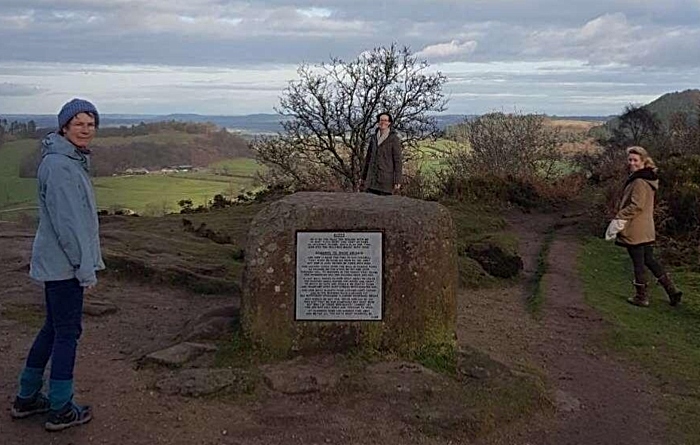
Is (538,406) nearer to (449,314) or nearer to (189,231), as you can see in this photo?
(449,314)

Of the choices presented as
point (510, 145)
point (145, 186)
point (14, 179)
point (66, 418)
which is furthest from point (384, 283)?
point (510, 145)

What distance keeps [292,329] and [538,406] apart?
195 cm

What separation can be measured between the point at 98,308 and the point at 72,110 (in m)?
3.68

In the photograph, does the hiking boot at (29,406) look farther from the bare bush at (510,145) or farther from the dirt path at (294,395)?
the bare bush at (510,145)

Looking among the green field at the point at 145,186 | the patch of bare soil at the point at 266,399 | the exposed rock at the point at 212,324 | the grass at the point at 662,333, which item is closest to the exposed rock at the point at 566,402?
the patch of bare soil at the point at 266,399

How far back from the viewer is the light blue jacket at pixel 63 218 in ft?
16.1

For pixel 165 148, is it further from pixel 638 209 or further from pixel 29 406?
pixel 29 406

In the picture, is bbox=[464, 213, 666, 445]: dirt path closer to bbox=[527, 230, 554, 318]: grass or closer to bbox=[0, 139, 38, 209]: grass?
bbox=[527, 230, 554, 318]: grass

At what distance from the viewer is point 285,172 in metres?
22.0

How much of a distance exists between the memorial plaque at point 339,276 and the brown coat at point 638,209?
412 centimetres

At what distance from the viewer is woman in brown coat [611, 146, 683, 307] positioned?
9.52 meters

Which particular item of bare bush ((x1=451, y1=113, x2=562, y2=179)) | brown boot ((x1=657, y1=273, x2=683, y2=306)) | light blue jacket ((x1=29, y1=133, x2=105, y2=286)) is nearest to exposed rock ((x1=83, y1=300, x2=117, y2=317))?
light blue jacket ((x1=29, y1=133, x2=105, y2=286))

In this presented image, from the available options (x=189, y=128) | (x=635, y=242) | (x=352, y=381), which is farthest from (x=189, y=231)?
(x=189, y=128)

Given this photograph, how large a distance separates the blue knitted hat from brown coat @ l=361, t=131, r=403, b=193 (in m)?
6.18
